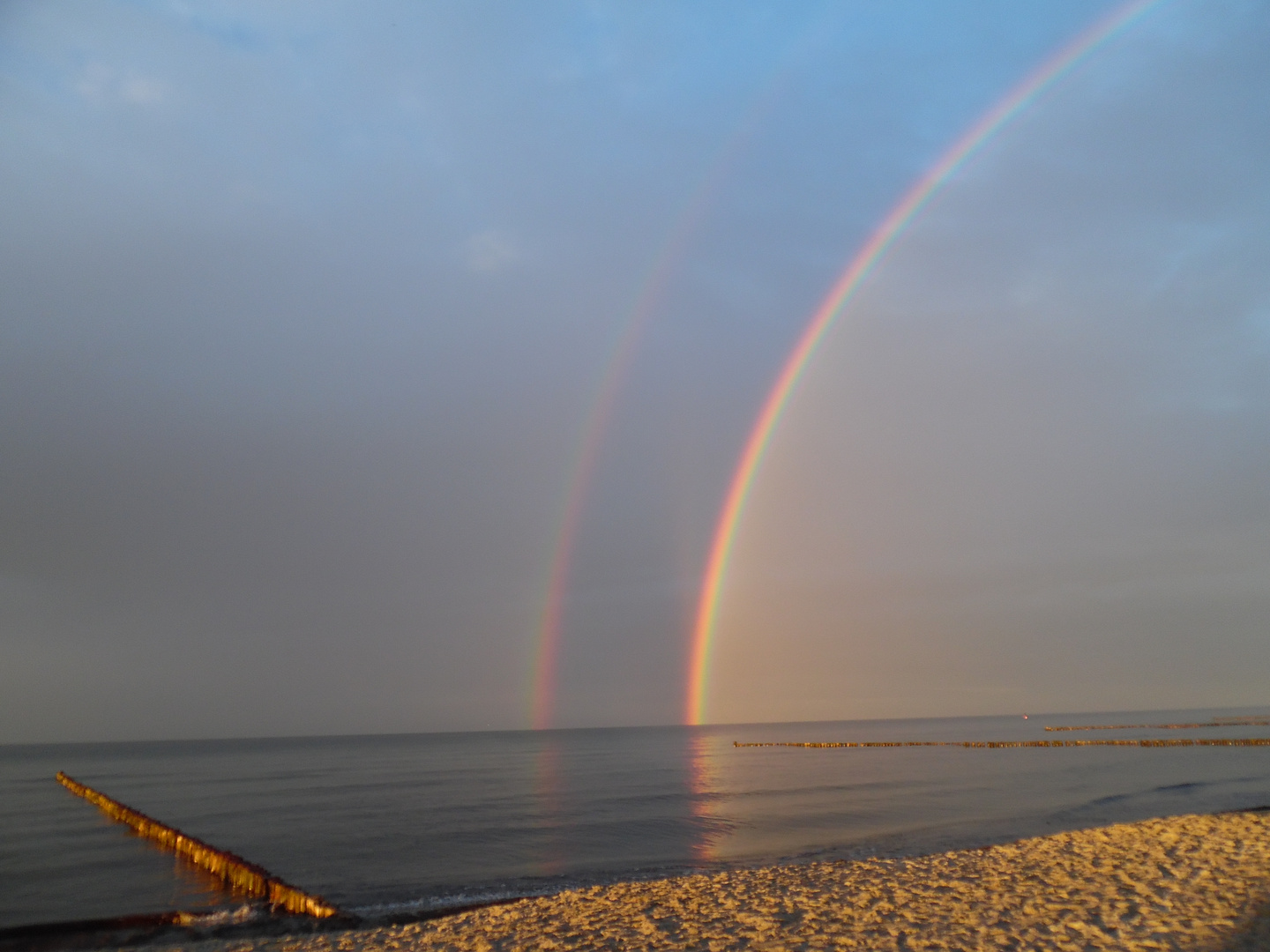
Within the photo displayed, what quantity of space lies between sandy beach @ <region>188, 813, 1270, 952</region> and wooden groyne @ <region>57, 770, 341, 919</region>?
2.67 metres

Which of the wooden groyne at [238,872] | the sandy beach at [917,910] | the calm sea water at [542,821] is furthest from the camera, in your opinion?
the calm sea water at [542,821]

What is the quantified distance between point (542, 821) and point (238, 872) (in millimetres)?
16897

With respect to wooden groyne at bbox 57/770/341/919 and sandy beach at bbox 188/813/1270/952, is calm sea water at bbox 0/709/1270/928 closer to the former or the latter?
wooden groyne at bbox 57/770/341/919

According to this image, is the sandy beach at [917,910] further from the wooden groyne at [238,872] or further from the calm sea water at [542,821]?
the calm sea water at [542,821]

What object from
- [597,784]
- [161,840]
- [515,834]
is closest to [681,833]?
[515,834]

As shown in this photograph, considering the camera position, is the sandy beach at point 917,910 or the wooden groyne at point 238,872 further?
the wooden groyne at point 238,872

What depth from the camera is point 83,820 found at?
1676 inches

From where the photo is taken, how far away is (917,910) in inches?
562

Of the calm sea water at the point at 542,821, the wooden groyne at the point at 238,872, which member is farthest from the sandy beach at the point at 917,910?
the calm sea water at the point at 542,821

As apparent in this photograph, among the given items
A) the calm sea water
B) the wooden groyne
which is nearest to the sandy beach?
the wooden groyne

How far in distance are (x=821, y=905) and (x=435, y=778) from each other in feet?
205

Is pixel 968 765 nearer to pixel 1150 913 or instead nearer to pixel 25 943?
pixel 1150 913

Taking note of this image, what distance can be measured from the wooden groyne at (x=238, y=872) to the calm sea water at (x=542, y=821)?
0.54m

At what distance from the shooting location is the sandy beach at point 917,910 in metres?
12.5
